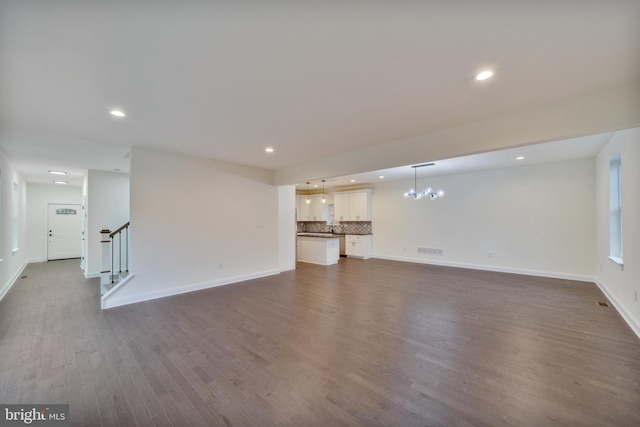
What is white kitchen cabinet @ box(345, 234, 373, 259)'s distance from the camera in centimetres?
892

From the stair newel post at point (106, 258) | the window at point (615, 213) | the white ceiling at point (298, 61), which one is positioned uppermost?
the white ceiling at point (298, 61)

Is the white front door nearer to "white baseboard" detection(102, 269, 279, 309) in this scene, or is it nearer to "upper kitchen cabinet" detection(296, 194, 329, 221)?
"white baseboard" detection(102, 269, 279, 309)

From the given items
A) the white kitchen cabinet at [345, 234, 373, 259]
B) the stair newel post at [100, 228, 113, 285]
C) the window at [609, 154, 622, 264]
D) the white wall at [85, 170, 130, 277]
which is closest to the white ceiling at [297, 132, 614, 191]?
the window at [609, 154, 622, 264]

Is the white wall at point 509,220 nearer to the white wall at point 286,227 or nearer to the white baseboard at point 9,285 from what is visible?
the white wall at point 286,227

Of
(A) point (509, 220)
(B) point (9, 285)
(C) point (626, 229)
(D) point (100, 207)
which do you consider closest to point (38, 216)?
(D) point (100, 207)

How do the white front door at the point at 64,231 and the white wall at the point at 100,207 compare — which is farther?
the white front door at the point at 64,231

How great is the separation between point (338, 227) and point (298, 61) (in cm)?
821

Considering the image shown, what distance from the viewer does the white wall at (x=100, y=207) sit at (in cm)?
615

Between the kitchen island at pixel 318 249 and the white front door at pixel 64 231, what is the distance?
8.13m

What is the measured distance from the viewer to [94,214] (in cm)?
619

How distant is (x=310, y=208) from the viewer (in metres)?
10.7

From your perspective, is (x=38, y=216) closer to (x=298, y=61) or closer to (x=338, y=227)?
(x=338, y=227)

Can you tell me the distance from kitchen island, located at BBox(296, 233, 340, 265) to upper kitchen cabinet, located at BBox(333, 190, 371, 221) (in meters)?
1.54

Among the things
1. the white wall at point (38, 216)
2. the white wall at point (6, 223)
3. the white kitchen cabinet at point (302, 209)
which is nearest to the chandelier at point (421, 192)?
the white kitchen cabinet at point (302, 209)
